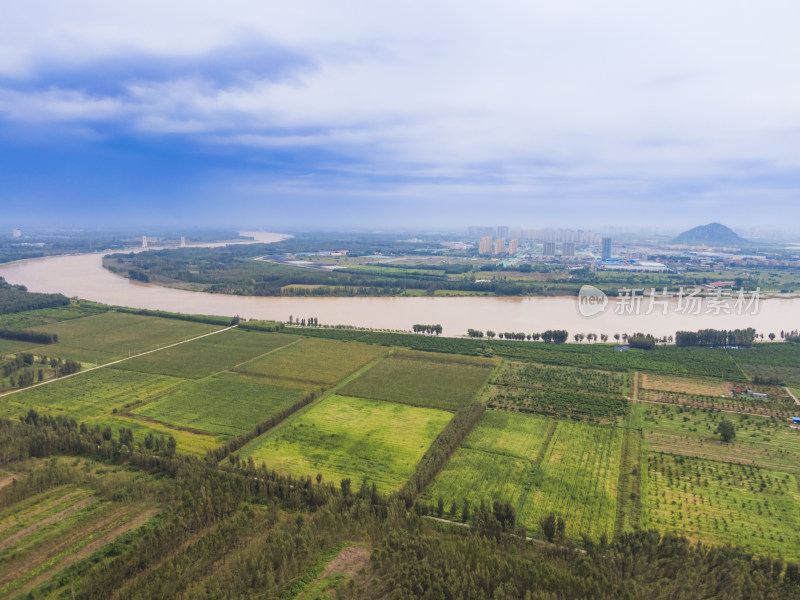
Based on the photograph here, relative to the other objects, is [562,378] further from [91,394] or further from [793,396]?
[91,394]

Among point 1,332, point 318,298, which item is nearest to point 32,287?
point 1,332

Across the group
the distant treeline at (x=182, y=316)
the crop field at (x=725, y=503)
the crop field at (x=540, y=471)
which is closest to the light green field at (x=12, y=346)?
the distant treeline at (x=182, y=316)

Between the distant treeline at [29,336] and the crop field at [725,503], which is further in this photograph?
the distant treeline at [29,336]

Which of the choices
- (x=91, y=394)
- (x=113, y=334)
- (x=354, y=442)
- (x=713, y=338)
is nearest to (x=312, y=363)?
(x=354, y=442)

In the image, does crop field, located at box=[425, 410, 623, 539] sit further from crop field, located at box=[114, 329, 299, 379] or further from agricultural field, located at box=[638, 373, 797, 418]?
crop field, located at box=[114, 329, 299, 379]

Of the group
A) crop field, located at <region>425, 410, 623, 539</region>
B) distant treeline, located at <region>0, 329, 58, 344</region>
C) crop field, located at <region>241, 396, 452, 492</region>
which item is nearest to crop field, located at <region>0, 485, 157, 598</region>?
crop field, located at <region>241, 396, 452, 492</region>

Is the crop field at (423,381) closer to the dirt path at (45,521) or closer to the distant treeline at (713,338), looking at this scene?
the dirt path at (45,521)

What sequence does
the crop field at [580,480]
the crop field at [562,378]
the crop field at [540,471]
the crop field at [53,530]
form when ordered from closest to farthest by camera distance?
the crop field at [53,530], the crop field at [580,480], the crop field at [540,471], the crop field at [562,378]

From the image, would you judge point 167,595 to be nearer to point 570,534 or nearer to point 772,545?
point 570,534
